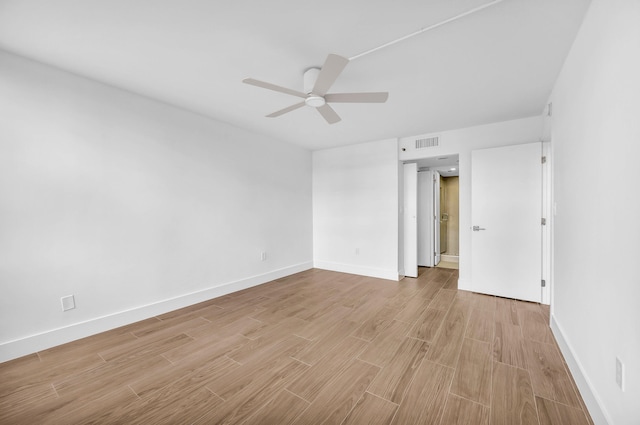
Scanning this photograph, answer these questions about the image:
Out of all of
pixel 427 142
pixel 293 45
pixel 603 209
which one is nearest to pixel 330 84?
pixel 293 45

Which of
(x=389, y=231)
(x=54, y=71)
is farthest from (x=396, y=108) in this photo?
(x=54, y=71)

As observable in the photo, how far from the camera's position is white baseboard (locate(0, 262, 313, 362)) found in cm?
207

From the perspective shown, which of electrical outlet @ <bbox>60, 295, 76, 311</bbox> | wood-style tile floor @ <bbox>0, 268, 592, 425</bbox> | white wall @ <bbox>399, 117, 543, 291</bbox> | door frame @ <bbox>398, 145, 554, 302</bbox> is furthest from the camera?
white wall @ <bbox>399, 117, 543, 291</bbox>

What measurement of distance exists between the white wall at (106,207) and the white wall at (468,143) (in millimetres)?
3242

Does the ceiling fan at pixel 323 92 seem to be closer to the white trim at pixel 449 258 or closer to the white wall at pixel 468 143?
the white wall at pixel 468 143

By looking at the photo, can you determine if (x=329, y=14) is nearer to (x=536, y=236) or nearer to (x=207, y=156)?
(x=207, y=156)

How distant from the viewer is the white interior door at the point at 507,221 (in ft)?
10.7

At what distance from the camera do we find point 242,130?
12.9ft

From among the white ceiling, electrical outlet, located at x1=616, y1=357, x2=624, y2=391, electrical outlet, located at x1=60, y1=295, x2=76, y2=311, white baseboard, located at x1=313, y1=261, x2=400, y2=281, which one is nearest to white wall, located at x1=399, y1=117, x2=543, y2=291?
the white ceiling

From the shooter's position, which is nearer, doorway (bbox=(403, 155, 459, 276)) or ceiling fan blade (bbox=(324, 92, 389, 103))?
ceiling fan blade (bbox=(324, 92, 389, 103))

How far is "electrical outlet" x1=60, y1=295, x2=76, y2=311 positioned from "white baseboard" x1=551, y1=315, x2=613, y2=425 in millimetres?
3967

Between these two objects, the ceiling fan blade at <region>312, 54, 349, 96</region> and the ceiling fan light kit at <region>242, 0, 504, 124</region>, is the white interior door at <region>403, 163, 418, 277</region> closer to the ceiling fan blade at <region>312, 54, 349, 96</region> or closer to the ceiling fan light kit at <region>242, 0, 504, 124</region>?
the ceiling fan light kit at <region>242, 0, 504, 124</region>

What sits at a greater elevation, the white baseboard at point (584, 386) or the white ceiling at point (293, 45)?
the white ceiling at point (293, 45)

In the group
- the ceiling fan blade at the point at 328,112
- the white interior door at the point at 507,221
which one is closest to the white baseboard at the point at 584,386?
the white interior door at the point at 507,221
